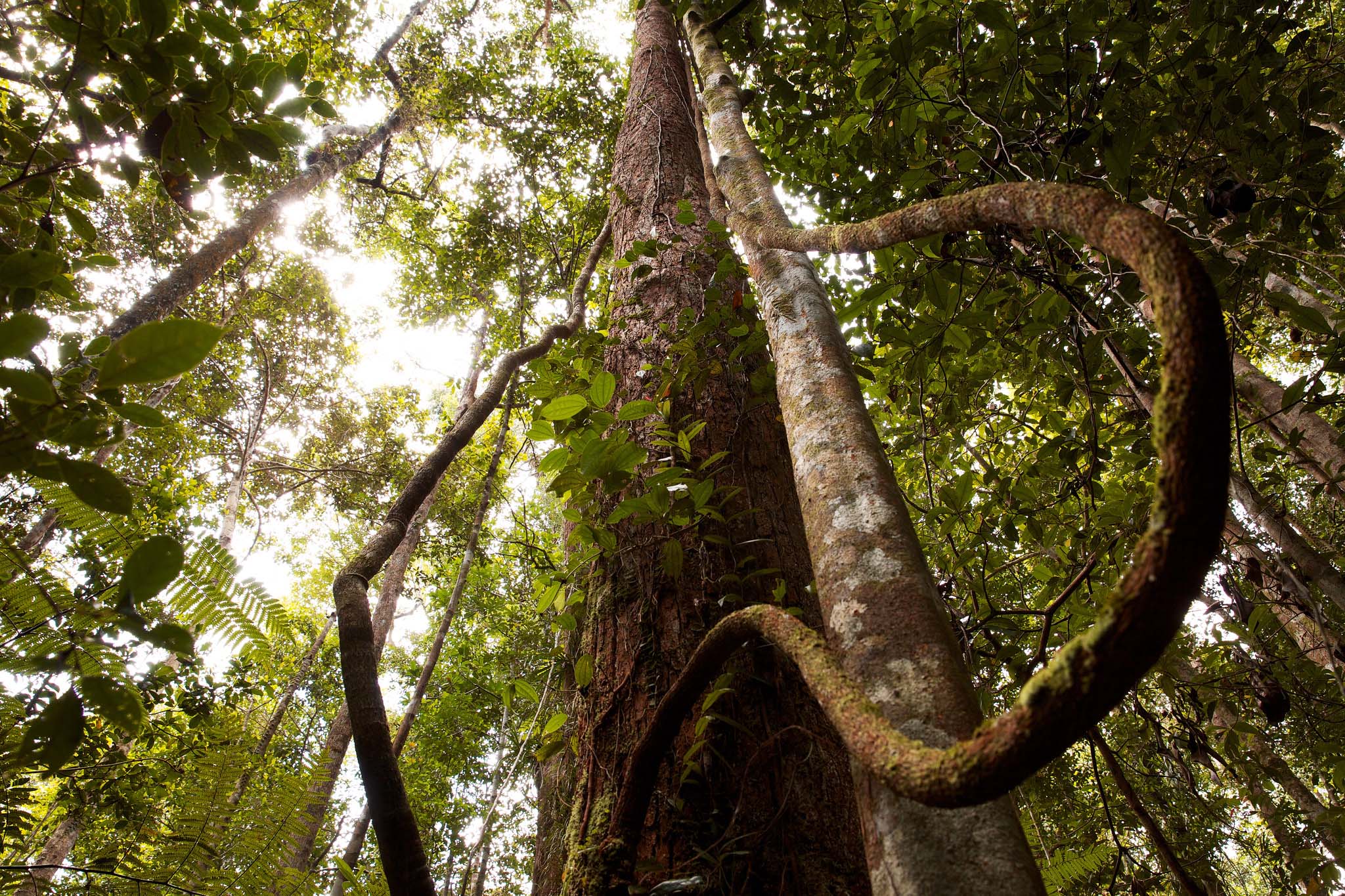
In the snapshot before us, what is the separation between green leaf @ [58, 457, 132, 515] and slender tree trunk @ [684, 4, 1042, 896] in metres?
1.10

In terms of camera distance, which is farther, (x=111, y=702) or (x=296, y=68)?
(x=296, y=68)

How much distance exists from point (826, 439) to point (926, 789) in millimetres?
801

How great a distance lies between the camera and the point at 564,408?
1.51 m

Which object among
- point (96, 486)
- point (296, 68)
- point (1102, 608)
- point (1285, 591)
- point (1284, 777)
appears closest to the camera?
point (1102, 608)

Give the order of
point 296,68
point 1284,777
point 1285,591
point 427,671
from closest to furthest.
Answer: point 296,68 < point 1285,591 < point 427,671 < point 1284,777

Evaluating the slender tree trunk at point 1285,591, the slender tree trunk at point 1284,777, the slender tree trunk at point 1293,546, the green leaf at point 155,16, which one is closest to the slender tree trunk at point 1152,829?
the slender tree trunk at point 1284,777

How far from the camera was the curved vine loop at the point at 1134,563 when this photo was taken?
47cm

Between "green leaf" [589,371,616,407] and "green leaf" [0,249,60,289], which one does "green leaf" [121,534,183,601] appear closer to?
"green leaf" [0,249,60,289]

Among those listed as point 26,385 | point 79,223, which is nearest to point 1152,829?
point 26,385

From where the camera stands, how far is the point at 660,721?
3.54 ft

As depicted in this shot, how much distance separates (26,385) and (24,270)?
0.42 meters

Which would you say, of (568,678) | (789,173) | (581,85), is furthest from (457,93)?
(568,678)

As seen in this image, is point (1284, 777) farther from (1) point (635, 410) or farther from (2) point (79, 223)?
(2) point (79, 223)

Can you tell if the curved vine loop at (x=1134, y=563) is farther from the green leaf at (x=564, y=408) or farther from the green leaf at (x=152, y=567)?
the green leaf at (x=564, y=408)
